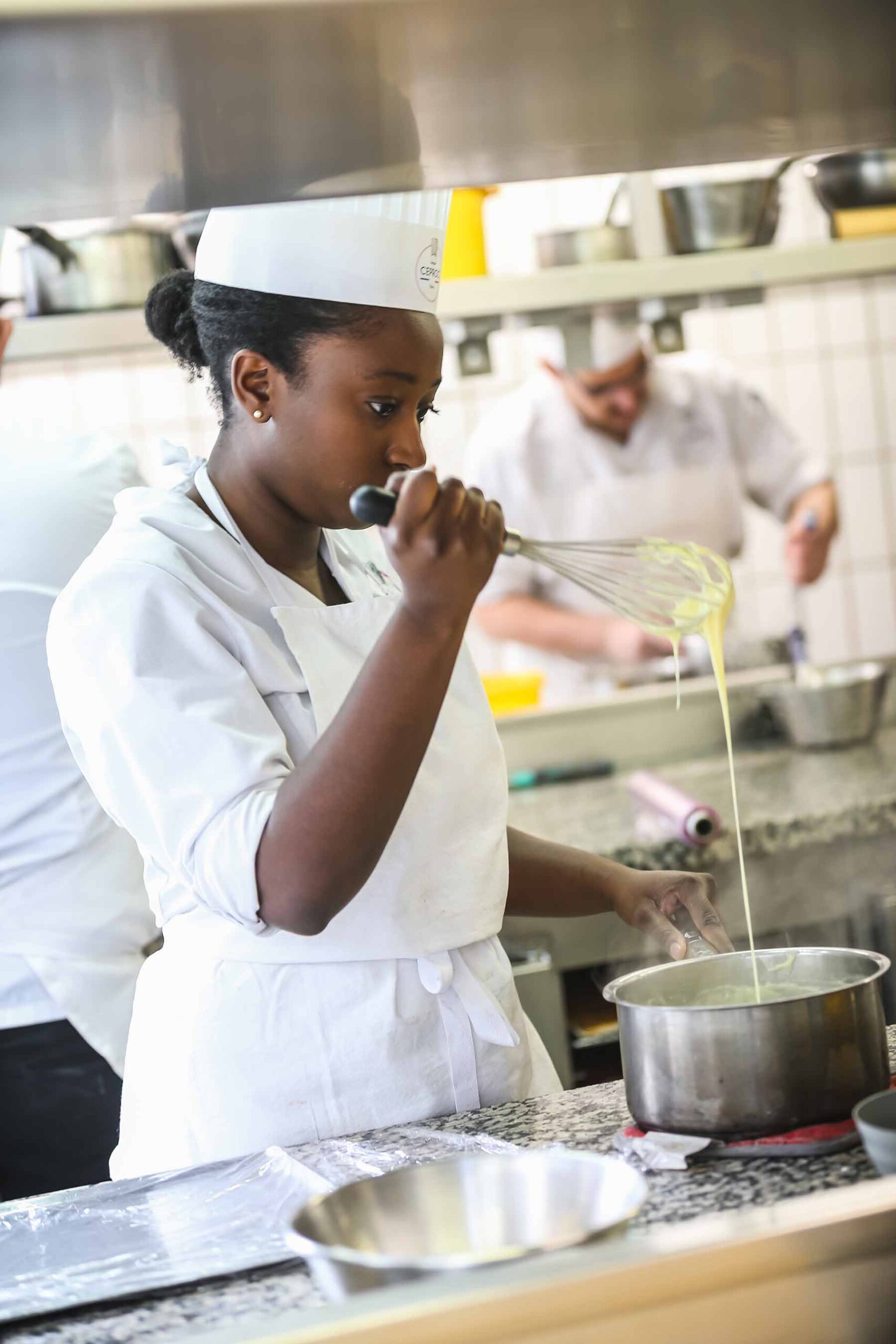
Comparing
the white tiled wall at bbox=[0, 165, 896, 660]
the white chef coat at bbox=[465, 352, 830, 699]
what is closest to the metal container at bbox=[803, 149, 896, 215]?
the white chef coat at bbox=[465, 352, 830, 699]

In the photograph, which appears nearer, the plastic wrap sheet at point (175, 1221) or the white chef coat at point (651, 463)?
the plastic wrap sheet at point (175, 1221)

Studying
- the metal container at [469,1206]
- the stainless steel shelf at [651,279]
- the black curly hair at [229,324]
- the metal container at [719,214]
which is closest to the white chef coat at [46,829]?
the black curly hair at [229,324]

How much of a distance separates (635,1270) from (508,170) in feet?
2.16

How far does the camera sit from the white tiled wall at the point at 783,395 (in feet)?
12.6

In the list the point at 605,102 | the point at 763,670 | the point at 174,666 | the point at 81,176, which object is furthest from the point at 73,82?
the point at 763,670

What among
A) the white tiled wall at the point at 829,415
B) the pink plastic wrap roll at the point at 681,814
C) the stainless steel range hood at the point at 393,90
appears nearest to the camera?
the stainless steel range hood at the point at 393,90

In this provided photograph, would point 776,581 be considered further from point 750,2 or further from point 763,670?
point 750,2

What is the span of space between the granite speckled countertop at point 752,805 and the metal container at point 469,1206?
1350mm

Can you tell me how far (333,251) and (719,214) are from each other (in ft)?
5.28

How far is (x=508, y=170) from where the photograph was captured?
92 cm

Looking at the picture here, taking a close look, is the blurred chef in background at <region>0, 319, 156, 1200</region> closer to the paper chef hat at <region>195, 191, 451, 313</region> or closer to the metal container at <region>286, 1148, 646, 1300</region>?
the paper chef hat at <region>195, 191, 451, 313</region>

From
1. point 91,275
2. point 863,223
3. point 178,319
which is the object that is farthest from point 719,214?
point 178,319

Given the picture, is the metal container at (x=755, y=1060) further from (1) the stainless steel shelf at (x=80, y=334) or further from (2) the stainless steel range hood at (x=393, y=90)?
(1) the stainless steel shelf at (x=80, y=334)

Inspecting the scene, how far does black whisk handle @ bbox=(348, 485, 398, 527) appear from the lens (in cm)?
93
